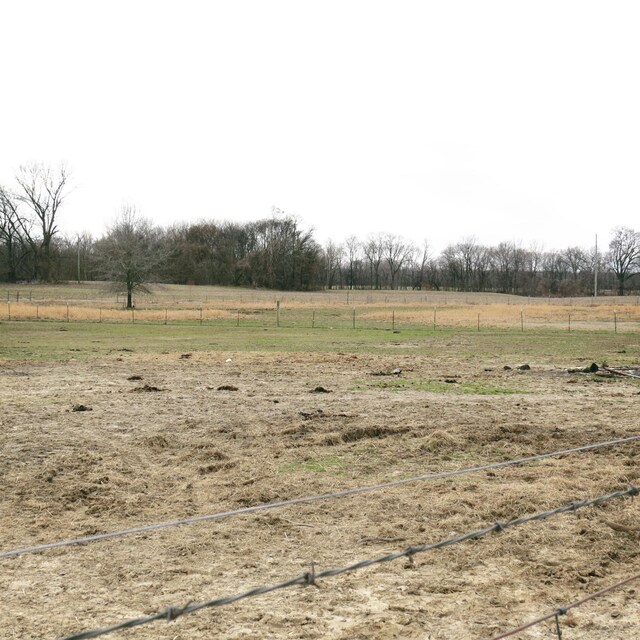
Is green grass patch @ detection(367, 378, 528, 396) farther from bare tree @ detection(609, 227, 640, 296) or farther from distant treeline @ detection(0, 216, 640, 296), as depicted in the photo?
bare tree @ detection(609, 227, 640, 296)

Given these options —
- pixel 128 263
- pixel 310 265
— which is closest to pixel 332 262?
pixel 310 265

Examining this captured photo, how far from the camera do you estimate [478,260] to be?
523ft

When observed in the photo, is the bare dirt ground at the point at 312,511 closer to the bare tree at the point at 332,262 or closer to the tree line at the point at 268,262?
the tree line at the point at 268,262

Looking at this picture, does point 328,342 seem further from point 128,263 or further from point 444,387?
point 128,263

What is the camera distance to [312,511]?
736 cm

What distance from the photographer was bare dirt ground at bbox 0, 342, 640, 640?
508cm

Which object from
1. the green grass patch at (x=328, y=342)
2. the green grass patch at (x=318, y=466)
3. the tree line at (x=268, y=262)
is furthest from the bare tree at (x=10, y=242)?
the green grass patch at (x=318, y=466)

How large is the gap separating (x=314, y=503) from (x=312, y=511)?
0.98 feet

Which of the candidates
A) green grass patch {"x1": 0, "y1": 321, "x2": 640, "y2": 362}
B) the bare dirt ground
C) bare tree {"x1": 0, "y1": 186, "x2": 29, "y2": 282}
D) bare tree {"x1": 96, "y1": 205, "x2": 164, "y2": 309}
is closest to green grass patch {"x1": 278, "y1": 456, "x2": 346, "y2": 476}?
the bare dirt ground

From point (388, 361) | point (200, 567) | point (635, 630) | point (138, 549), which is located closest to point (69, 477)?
point (138, 549)

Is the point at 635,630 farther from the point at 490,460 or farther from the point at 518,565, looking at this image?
the point at 490,460

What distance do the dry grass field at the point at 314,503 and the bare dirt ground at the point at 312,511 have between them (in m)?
0.03

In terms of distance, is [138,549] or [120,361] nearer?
[138,549]

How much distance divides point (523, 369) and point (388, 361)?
4493 mm
